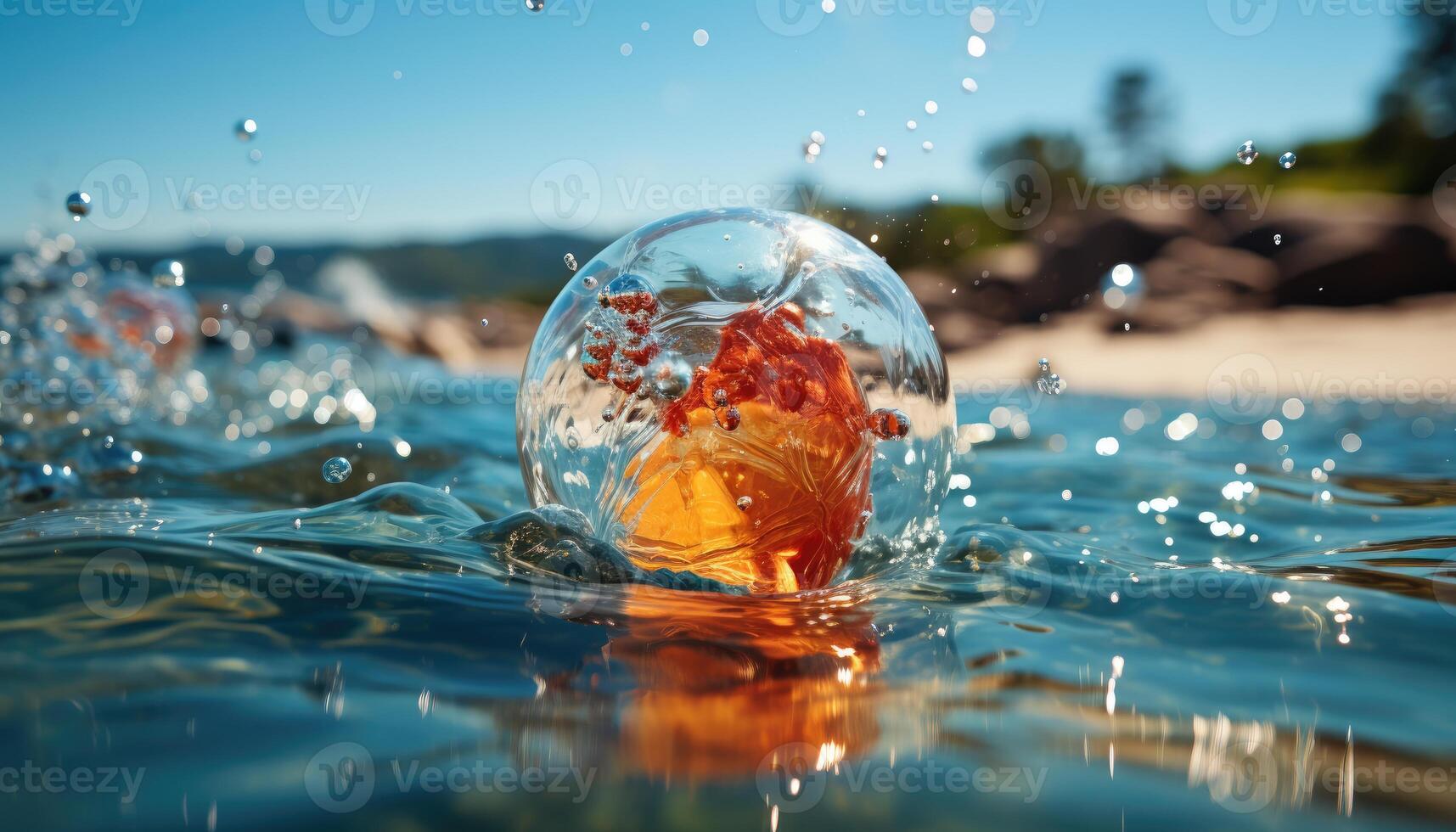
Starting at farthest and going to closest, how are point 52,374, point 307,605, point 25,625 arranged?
point 52,374 → point 307,605 → point 25,625

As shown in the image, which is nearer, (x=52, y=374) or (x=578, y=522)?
(x=578, y=522)

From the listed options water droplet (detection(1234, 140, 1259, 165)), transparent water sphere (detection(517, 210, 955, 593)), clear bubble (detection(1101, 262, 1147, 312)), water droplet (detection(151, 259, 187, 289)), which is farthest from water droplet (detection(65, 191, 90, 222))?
clear bubble (detection(1101, 262, 1147, 312))

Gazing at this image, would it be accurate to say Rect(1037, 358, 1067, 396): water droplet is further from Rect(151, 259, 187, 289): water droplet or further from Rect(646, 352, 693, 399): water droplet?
Rect(151, 259, 187, 289): water droplet

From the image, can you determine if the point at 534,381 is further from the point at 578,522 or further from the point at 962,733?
the point at 962,733

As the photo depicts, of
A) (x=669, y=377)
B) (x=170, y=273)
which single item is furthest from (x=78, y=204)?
(x=669, y=377)

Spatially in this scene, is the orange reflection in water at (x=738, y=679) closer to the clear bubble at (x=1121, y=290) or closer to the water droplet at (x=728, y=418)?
the water droplet at (x=728, y=418)

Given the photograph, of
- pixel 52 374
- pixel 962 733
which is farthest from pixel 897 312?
pixel 52 374
